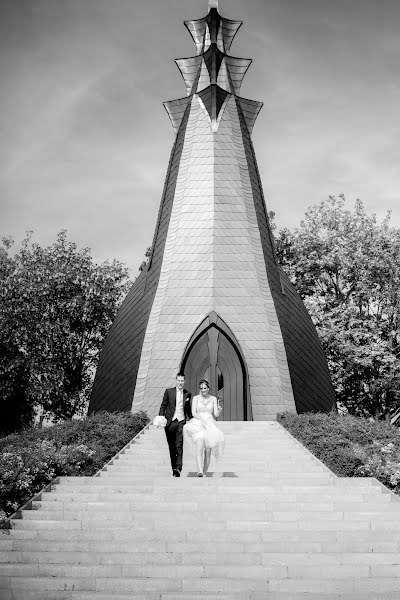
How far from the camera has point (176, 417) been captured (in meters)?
10.6

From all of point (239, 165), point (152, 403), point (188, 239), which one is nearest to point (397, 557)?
point (152, 403)

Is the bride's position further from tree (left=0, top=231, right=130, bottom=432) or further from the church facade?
tree (left=0, top=231, right=130, bottom=432)

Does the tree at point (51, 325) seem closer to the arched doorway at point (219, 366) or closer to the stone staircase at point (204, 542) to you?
the arched doorway at point (219, 366)

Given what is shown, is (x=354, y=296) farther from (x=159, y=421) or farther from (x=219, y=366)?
(x=159, y=421)

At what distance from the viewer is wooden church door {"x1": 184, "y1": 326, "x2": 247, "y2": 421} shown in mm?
20156

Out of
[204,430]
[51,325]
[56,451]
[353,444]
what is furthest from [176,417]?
[51,325]

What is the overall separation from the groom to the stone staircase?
56 cm

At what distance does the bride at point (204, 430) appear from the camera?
10.3m

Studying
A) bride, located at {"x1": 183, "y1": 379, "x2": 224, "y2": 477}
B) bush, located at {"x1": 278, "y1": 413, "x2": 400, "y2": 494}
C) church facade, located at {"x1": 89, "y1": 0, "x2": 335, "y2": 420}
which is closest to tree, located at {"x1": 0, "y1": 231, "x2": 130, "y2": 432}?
church facade, located at {"x1": 89, "y1": 0, "x2": 335, "y2": 420}

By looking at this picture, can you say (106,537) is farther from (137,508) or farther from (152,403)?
(152,403)

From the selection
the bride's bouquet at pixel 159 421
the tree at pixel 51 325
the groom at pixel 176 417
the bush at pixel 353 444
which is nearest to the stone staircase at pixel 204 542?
the groom at pixel 176 417

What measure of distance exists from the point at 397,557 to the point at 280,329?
14.1m

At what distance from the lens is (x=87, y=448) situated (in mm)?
13000

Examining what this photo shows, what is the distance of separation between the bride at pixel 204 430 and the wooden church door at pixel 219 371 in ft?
30.8
